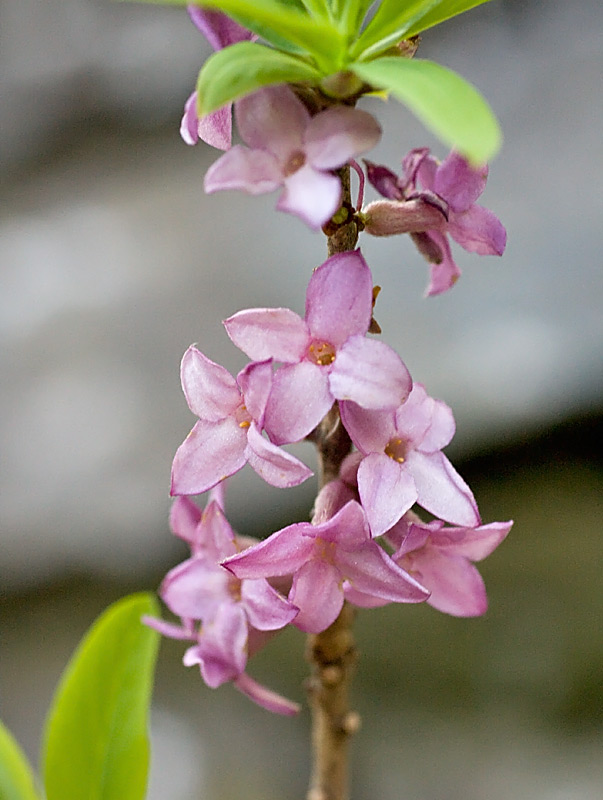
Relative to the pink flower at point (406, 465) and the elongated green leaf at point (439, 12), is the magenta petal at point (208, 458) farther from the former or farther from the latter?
the elongated green leaf at point (439, 12)

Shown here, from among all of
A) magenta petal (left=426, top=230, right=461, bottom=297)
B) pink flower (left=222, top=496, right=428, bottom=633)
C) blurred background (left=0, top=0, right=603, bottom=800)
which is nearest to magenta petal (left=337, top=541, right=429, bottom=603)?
pink flower (left=222, top=496, right=428, bottom=633)

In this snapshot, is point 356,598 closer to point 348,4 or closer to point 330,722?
point 330,722

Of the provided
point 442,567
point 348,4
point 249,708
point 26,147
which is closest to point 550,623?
point 249,708

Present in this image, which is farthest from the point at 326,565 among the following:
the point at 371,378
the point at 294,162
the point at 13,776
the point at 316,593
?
the point at 13,776

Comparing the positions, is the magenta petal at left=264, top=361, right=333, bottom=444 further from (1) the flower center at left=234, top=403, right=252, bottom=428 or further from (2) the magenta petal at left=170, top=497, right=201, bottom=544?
(2) the magenta petal at left=170, top=497, right=201, bottom=544

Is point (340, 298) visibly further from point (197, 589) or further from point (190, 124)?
point (197, 589)
